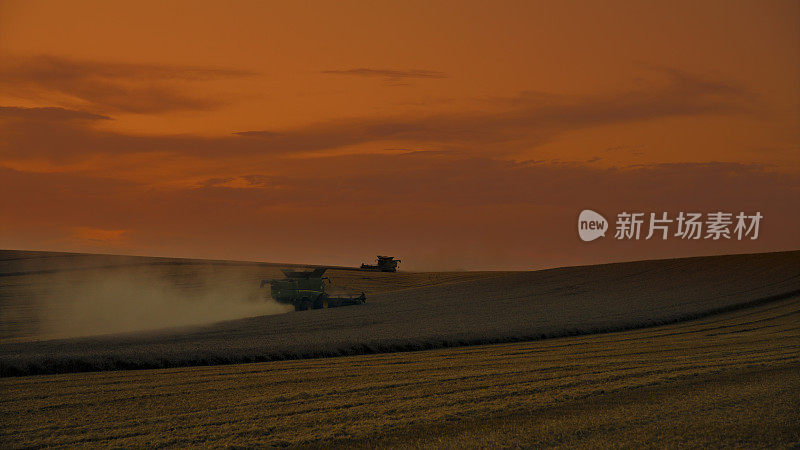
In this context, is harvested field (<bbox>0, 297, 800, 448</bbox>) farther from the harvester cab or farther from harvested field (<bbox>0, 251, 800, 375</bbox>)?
the harvester cab

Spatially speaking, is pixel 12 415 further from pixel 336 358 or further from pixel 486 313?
pixel 486 313

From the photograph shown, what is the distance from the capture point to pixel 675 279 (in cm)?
5694

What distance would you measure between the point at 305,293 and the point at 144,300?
47.1ft

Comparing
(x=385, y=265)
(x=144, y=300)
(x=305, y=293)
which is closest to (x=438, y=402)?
(x=305, y=293)

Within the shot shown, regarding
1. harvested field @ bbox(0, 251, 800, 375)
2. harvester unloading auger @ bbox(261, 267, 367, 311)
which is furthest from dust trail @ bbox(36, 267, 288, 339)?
harvester unloading auger @ bbox(261, 267, 367, 311)

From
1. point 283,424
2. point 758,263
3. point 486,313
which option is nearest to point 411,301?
point 486,313

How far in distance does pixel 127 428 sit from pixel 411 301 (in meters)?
38.3

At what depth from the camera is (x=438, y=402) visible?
1683 cm

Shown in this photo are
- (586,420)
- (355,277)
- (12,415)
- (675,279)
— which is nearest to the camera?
(586,420)

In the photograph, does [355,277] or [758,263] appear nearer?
[758,263]

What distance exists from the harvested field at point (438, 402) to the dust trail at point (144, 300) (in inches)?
875

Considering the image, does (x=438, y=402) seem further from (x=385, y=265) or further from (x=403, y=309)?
(x=385, y=265)

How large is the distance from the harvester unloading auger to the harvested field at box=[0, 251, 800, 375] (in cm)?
222

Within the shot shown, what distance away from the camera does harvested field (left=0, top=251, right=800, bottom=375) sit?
26969 mm
